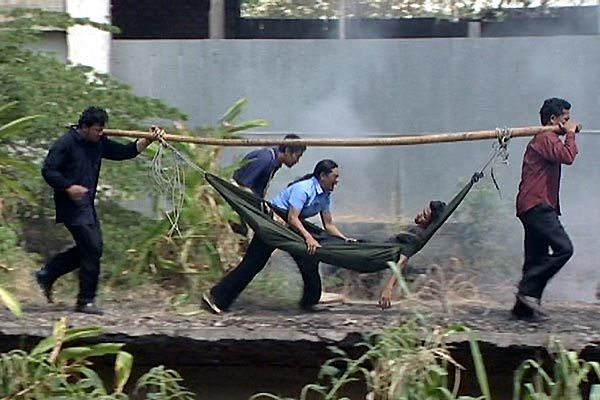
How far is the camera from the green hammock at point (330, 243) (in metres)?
7.34

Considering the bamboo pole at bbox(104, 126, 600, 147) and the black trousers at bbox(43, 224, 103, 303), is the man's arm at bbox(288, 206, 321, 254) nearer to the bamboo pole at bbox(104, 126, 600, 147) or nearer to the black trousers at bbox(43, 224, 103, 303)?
the bamboo pole at bbox(104, 126, 600, 147)

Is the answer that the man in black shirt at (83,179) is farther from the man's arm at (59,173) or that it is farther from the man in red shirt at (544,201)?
the man in red shirt at (544,201)

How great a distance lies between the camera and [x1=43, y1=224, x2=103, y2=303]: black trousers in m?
7.36

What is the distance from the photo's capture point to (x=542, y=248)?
7.27 m

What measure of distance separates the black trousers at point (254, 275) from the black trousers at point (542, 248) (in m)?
1.35

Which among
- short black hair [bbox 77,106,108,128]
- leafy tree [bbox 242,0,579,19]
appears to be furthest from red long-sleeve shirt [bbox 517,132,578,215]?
leafy tree [bbox 242,0,579,19]

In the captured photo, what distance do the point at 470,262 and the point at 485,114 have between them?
1482mm

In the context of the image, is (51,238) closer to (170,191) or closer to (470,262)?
(170,191)

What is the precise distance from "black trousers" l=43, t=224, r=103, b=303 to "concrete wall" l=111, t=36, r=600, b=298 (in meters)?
3.03

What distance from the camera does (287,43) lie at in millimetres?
10656

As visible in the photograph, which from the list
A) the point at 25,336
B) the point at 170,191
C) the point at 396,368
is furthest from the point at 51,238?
the point at 396,368

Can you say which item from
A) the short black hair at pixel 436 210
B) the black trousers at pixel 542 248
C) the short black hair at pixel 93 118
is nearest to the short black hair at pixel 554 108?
the black trousers at pixel 542 248

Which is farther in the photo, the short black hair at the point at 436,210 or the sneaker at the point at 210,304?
the sneaker at the point at 210,304

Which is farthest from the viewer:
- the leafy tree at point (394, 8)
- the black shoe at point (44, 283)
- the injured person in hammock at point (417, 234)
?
the leafy tree at point (394, 8)
